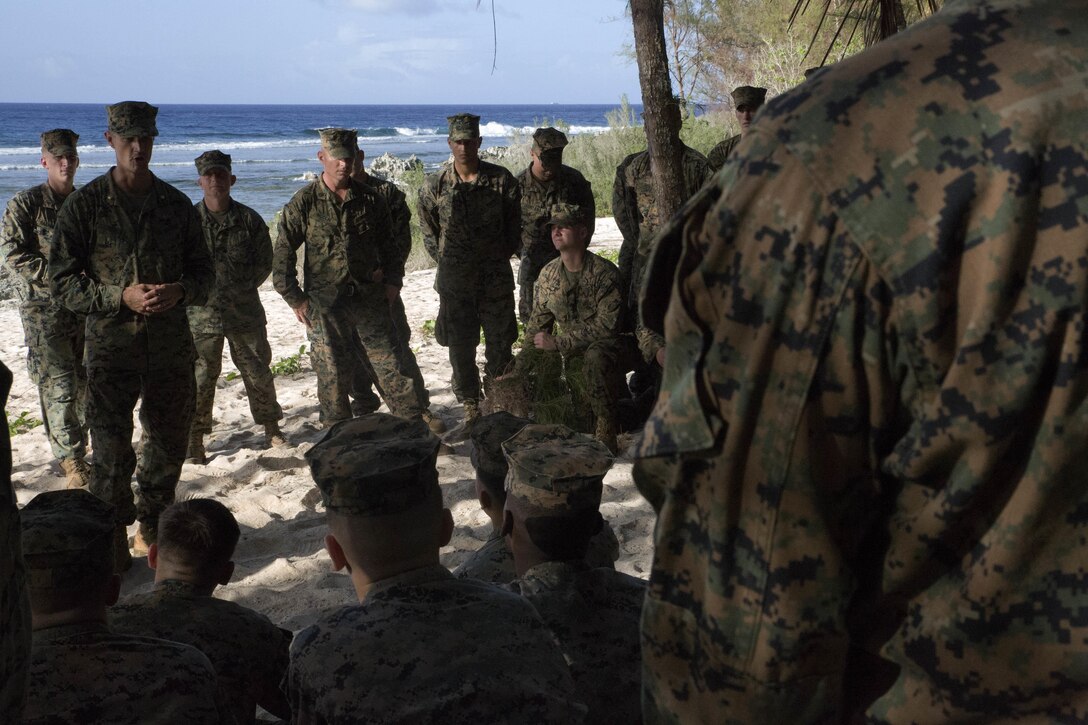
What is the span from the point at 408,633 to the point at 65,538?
1.04 meters

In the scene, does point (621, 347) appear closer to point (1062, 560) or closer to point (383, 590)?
point (383, 590)

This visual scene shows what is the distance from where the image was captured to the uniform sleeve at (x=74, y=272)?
452 cm

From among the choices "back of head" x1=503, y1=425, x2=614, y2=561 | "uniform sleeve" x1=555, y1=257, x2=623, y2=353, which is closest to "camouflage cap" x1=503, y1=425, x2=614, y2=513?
"back of head" x1=503, y1=425, x2=614, y2=561

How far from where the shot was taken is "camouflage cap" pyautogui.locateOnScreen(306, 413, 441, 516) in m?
2.24

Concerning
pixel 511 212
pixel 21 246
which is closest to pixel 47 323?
pixel 21 246

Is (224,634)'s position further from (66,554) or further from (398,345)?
(398,345)

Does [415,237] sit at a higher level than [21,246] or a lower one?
lower

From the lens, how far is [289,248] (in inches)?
257

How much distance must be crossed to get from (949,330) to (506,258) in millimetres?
6171

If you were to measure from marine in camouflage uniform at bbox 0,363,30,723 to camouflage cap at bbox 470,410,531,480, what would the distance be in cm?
210

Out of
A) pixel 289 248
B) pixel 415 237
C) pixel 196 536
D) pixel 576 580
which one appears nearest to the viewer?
pixel 576 580

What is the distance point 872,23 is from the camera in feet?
11.3

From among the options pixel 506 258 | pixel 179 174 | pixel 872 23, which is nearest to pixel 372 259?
pixel 506 258

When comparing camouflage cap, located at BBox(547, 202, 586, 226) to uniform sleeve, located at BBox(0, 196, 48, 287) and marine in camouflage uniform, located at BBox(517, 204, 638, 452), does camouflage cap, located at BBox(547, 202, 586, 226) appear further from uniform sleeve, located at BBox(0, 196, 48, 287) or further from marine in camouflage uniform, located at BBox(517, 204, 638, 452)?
uniform sleeve, located at BBox(0, 196, 48, 287)
